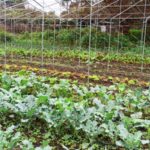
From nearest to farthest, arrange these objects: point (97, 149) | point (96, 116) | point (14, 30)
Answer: point (97, 149)
point (96, 116)
point (14, 30)

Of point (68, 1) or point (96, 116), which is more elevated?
point (68, 1)

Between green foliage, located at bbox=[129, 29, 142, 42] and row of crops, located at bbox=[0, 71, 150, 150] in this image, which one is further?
green foliage, located at bbox=[129, 29, 142, 42]

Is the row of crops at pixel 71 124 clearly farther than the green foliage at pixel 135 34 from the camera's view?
No

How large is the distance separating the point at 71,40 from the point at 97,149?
66.4ft

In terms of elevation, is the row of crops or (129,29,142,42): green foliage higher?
(129,29,142,42): green foliage

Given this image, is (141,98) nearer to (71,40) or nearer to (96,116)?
(96,116)

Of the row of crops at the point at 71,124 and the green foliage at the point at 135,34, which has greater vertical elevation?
the green foliage at the point at 135,34

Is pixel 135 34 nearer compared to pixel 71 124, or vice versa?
pixel 71 124

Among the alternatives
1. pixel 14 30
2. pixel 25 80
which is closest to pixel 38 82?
pixel 25 80

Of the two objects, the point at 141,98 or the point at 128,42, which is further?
the point at 128,42

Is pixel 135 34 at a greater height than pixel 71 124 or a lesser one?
greater

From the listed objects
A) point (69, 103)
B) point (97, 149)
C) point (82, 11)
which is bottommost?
point (97, 149)

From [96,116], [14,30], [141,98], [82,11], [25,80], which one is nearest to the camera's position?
[96,116]

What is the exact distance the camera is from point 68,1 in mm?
24922
